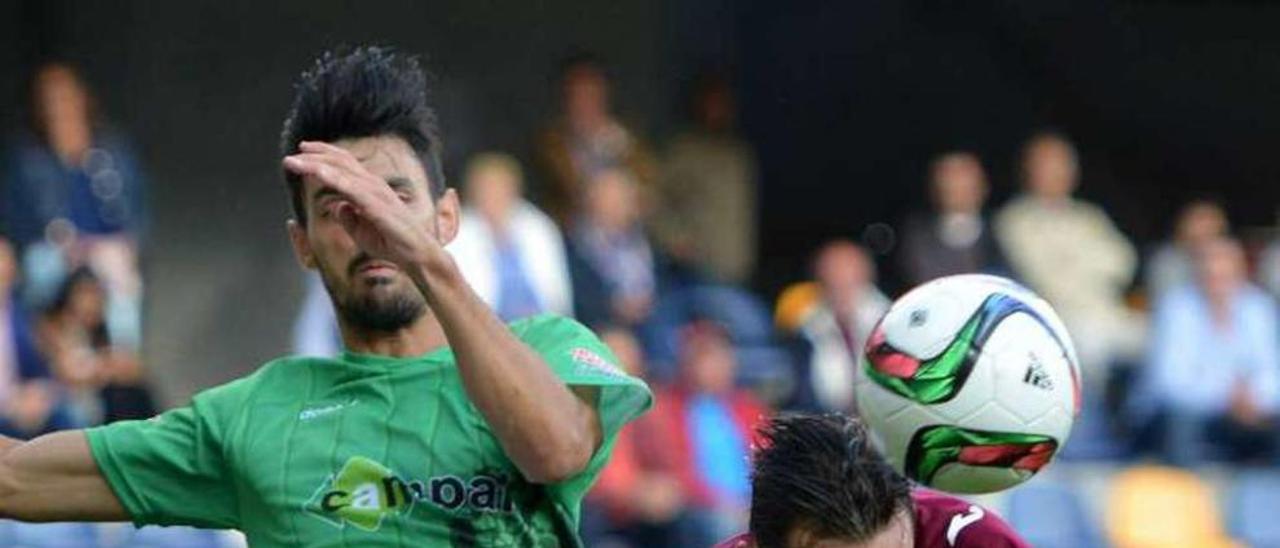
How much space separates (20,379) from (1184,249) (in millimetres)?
5534

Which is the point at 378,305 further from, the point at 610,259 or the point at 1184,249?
the point at 1184,249

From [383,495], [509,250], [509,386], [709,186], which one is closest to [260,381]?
[383,495]

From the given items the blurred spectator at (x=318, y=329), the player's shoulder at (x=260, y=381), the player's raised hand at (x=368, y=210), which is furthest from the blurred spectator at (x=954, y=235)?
the player's raised hand at (x=368, y=210)

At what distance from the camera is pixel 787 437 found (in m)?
4.53

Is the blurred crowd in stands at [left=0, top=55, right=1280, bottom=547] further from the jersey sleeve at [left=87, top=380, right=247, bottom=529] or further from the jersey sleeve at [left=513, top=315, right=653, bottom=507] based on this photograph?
the jersey sleeve at [left=513, top=315, right=653, bottom=507]

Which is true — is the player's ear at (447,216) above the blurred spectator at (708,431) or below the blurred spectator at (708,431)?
above

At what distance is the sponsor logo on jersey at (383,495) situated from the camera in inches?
188

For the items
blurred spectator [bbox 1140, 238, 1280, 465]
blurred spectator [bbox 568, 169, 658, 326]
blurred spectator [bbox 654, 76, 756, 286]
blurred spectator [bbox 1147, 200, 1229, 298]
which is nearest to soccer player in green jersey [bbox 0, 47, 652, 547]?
blurred spectator [bbox 568, 169, 658, 326]

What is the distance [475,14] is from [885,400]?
10.5 metres

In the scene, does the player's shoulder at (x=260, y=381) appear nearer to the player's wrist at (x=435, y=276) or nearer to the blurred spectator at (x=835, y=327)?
the player's wrist at (x=435, y=276)

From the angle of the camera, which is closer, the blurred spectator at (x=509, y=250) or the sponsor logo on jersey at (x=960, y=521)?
the sponsor logo on jersey at (x=960, y=521)

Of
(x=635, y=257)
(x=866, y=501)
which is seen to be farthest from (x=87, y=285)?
(x=866, y=501)

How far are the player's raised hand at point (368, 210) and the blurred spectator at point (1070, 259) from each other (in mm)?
9092

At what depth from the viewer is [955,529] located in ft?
15.5
